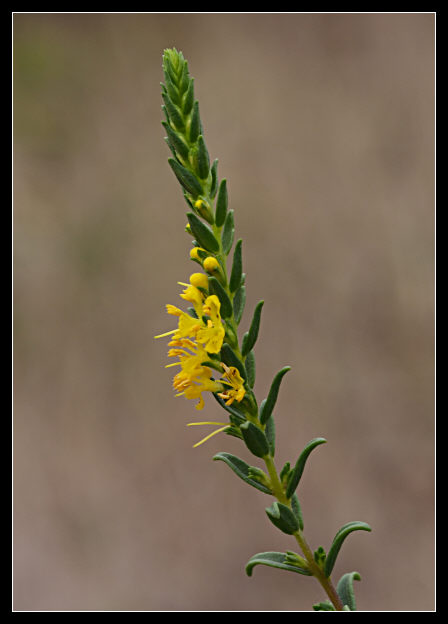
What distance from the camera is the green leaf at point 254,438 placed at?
1.68 feet

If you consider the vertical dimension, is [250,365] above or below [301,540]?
above

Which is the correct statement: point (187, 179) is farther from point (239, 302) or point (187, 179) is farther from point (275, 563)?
point (275, 563)

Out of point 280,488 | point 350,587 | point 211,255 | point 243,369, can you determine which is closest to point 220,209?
point 211,255

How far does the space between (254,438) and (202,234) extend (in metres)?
0.19

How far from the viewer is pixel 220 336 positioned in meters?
0.53

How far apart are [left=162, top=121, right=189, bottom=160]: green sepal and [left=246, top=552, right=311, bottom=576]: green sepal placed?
39 centimetres

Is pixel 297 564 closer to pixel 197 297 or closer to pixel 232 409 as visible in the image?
pixel 232 409

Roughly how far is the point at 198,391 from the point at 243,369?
6 cm

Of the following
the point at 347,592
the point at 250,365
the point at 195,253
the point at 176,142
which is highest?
the point at 176,142

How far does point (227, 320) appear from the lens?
54 centimetres

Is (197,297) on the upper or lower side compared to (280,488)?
upper

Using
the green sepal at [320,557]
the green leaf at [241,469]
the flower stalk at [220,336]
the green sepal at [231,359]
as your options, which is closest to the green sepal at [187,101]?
the flower stalk at [220,336]

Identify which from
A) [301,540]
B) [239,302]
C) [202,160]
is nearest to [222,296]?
[239,302]

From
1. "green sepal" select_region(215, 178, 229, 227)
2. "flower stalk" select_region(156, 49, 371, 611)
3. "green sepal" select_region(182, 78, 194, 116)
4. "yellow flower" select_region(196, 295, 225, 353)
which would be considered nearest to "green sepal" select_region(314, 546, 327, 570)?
"flower stalk" select_region(156, 49, 371, 611)
